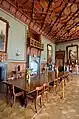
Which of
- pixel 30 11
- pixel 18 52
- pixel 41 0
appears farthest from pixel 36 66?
pixel 41 0

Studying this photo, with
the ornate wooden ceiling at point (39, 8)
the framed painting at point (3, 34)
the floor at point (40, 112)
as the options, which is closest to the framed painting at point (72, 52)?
the ornate wooden ceiling at point (39, 8)

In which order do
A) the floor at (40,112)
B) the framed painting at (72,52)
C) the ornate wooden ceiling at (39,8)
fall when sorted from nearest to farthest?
the floor at (40,112)
the ornate wooden ceiling at (39,8)
the framed painting at (72,52)

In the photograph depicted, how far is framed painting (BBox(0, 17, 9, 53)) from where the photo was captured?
6.32m

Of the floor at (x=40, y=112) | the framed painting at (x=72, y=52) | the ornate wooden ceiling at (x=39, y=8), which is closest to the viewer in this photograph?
the floor at (x=40, y=112)

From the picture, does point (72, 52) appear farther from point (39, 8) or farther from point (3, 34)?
point (3, 34)

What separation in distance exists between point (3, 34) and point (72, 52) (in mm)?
11986

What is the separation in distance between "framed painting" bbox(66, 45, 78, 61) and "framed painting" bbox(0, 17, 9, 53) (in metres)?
11.7

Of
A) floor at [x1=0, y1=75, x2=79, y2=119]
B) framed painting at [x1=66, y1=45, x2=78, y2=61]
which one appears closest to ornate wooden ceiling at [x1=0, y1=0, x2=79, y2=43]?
floor at [x1=0, y1=75, x2=79, y2=119]

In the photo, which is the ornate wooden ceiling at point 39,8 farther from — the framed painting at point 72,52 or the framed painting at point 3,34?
the framed painting at point 72,52

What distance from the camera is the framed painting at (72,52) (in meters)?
16.3

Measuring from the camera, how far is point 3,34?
6480 mm

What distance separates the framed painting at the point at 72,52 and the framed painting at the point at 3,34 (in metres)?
11.7

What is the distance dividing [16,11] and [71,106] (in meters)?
5.82

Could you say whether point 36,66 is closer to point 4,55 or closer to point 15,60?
point 15,60
